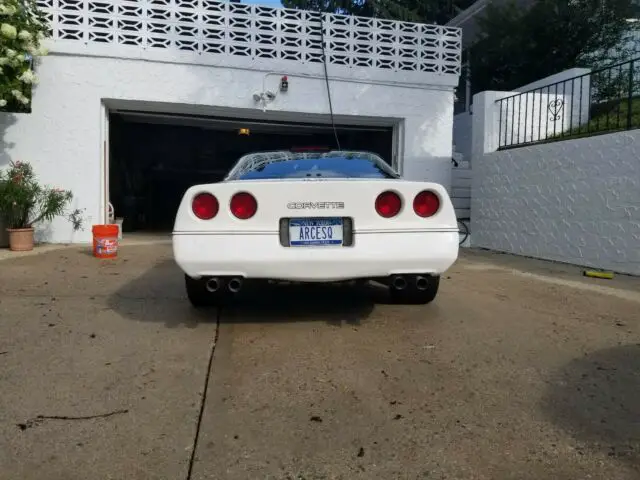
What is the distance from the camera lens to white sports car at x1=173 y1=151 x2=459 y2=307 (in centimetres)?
362

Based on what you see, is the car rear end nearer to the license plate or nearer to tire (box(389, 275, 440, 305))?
the license plate

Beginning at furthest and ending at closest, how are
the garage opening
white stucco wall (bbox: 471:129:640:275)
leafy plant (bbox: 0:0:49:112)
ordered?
the garage opening
leafy plant (bbox: 0:0:49:112)
white stucco wall (bbox: 471:129:640:275)

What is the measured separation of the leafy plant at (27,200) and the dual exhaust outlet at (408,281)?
21.2 feet

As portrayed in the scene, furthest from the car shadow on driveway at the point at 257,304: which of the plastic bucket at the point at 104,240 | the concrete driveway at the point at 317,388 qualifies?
the plastic bucket at the point at 104,240

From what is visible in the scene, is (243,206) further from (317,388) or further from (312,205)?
(317,388)

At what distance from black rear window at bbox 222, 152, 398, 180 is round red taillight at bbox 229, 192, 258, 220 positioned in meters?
0.52

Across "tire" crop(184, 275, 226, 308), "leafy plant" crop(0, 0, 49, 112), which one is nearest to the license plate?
"tire" crop(184, 275, 226, 308)

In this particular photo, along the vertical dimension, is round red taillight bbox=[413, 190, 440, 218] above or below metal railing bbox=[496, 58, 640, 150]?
below

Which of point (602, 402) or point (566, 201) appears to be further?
point (566, 201)

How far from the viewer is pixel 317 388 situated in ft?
9.59

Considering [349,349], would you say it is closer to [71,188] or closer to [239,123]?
[71,188]

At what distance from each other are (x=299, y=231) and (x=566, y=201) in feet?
18.8

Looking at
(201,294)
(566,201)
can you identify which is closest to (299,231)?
(201,294)

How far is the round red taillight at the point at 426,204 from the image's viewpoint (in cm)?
377
